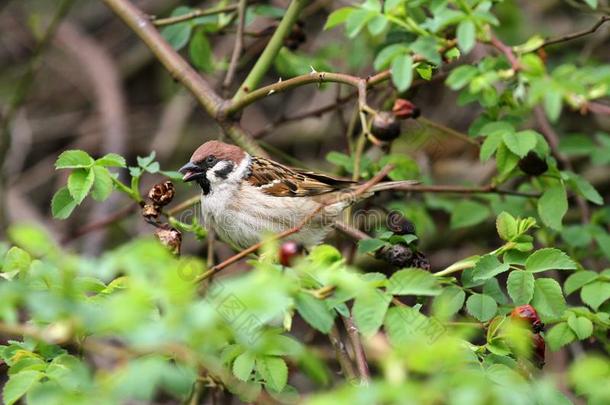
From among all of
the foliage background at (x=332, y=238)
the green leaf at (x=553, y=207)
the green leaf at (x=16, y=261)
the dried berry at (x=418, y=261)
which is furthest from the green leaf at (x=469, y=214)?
the green leaf at (x=16, y=261)

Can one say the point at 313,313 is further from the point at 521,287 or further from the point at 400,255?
the point at 400,255

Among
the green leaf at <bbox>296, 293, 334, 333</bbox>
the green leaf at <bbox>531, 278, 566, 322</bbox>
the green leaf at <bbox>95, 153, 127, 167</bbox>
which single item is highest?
the green leaf at <bbox>296, 293, 334, 333</bbox>

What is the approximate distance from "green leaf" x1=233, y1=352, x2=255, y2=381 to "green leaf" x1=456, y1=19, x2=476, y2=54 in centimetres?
83

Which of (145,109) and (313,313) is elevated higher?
(313,313)

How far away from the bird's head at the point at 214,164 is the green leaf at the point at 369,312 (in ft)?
5.03

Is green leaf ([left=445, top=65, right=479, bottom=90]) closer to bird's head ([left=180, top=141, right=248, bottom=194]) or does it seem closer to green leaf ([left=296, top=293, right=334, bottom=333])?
green leaf ([left=296, top=293, right=334, bottom=333])

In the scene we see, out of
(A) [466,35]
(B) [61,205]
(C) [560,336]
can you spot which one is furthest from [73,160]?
(C) [560,336]

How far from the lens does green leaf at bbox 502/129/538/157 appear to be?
2429 millimetres

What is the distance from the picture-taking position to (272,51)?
2939 millimetres

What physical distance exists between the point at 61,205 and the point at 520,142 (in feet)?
4.24

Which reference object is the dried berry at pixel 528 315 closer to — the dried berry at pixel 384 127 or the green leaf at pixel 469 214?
the dried berry at pixel 384 127

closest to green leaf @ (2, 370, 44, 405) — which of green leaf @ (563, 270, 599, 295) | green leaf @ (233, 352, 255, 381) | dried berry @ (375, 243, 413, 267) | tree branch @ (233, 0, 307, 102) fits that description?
green leaf @ (233, 352, 255, 381)

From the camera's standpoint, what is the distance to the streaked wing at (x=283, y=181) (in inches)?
131

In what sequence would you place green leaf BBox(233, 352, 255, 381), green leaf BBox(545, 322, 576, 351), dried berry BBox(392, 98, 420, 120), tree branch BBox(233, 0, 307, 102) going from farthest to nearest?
tree branch BBox(233, 0, 307, 102), dried berry BBox(392, 98, 420, 120), green leaf BBox(545, 322, 576, 351), green leaf BBox(233, 352, 255, 381)
